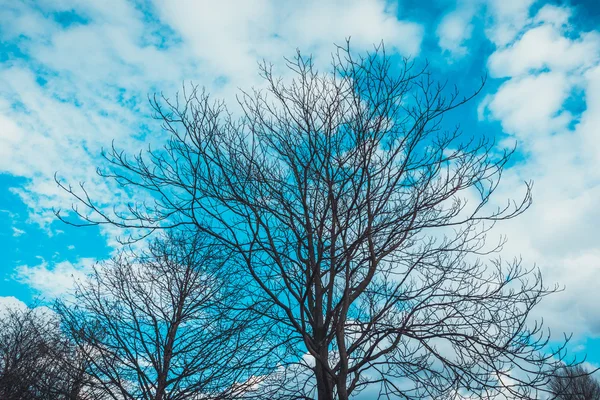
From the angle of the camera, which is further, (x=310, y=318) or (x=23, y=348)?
(x=23, y=348)

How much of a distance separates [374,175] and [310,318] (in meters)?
1.63

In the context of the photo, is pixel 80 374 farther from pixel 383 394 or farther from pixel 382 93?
pixel 382 93

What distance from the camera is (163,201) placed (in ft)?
16.0

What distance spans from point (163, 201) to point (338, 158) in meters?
1.90

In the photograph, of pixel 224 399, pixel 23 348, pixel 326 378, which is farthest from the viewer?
pixel 23 348

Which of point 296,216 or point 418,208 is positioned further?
point 296,216

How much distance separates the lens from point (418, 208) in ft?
15.4

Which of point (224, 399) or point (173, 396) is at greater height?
point (173, 396)

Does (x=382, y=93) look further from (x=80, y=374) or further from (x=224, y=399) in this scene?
(x=80, y=374)

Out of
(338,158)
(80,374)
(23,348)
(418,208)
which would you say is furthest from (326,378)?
(23,348)

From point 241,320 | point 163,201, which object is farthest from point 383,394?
point 163,201

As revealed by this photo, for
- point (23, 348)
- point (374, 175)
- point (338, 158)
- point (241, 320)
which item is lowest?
point (241, 320)

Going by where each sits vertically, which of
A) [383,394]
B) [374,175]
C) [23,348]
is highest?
[23,348]

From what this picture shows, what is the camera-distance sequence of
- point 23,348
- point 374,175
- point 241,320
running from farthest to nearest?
point 23,348
point 241,320
point 374,175
